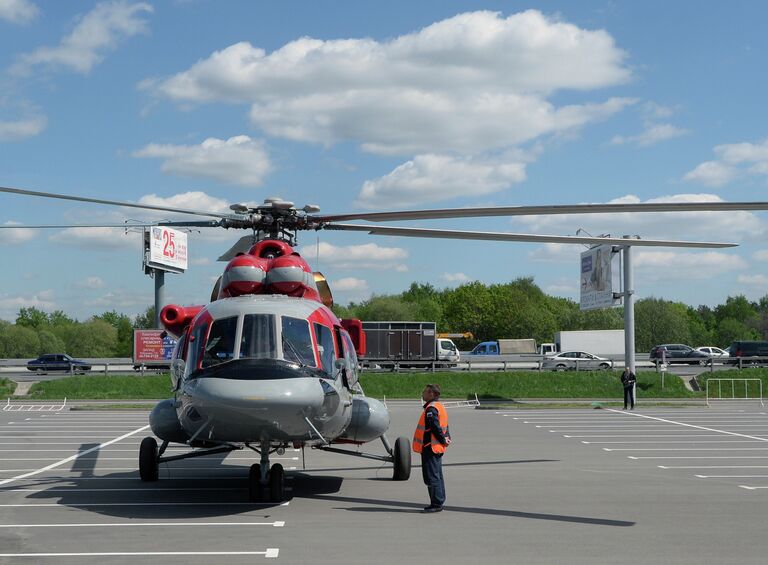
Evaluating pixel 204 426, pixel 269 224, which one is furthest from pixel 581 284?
pixel 204 426

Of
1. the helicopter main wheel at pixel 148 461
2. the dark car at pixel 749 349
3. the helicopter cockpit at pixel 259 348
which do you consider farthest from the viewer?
the dark car at pixel 749 349

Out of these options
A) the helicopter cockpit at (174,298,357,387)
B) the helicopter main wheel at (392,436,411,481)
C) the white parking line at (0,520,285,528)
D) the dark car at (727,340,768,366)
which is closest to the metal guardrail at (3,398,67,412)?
the helicopter main wheel at (392,436,411,481)

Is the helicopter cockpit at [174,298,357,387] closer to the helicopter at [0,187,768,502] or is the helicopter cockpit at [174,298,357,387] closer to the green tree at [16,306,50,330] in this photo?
the helicopter at [0,187,768,502]

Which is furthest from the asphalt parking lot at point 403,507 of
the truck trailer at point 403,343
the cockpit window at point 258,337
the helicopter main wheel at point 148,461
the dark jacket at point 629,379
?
the truck trailer at point 403,343

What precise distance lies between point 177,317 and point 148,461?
93.0 inches

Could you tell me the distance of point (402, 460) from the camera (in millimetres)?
13875

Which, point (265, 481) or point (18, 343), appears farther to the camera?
point (18, 343)

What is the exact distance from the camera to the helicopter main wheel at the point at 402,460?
13852mm

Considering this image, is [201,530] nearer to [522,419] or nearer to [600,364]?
[522,419]

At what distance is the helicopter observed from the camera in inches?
405

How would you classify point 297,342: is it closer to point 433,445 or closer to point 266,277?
point 266,277

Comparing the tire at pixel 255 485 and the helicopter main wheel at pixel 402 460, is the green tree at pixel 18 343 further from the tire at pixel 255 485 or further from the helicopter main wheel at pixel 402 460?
the tire at pixel 255 485

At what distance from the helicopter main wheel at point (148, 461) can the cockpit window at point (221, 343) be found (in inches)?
131

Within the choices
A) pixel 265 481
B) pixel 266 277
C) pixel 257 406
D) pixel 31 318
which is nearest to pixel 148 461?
pixel 265 481
